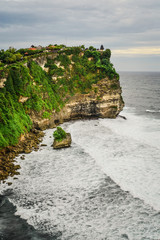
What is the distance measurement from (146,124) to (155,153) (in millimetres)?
14470

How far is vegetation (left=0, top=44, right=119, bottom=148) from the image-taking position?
75.8 feet

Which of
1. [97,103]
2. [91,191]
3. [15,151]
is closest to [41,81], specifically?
[97,103]

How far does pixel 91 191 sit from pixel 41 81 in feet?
75.6

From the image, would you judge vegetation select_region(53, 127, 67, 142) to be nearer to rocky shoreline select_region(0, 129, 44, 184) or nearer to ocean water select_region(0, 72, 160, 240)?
ocean water select_region(0, 72, 160, 240)

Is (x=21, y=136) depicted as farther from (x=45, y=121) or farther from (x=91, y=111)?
(x=91, y=111)

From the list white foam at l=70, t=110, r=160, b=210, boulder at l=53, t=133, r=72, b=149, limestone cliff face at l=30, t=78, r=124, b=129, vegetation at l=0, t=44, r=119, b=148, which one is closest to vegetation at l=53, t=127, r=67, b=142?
boulder at l=53, t=133, r=72, b=149

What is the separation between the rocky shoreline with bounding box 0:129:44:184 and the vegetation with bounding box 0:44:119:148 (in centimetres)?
83

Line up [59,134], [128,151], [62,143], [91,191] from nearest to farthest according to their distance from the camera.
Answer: [91,191]
[128,151]
[62,143]
[59,134]

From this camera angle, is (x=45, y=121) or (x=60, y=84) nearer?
(x=45, y=121)

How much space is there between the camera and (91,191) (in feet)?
49.8

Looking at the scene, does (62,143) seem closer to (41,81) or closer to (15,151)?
(15,151)

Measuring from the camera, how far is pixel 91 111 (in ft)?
122

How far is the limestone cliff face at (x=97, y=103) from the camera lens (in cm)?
3597

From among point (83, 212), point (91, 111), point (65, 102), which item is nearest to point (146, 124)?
point (91, 111)
